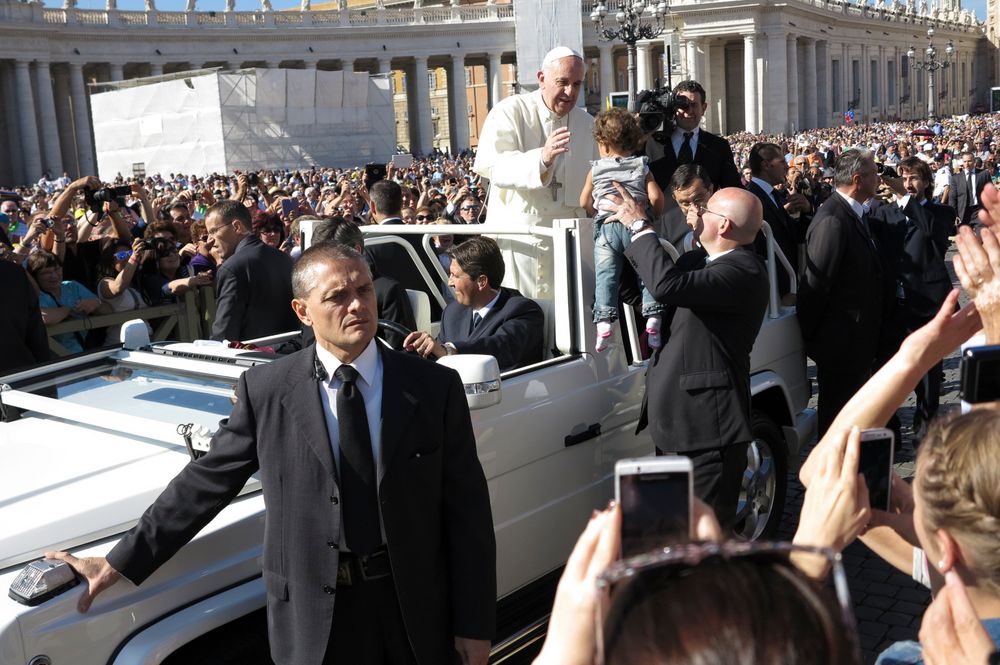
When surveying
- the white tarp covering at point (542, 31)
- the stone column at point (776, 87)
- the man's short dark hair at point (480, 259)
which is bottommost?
the man's short dark hair at point (480, 259)

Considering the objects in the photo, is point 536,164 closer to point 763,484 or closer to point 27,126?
point 763,484

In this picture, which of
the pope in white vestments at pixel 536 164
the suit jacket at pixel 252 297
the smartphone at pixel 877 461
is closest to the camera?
the smartphone at pixel 877 461

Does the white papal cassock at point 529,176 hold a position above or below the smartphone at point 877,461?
above

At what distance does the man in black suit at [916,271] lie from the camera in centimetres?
730

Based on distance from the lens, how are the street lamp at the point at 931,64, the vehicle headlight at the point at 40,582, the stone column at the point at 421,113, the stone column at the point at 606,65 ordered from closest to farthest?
the vehicle headlight at the point at 40,582 < the stone column at the point at 421,113 < the stone column at the point at 606,65 < the street lamp at the point at 931,64

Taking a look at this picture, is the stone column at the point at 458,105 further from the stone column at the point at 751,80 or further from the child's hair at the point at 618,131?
the child's hair at the point at 618,131

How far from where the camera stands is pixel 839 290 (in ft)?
21.3

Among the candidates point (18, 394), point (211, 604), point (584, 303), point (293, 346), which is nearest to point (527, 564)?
point (584, 303)

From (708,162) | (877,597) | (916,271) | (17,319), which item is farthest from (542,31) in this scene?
(877,597)

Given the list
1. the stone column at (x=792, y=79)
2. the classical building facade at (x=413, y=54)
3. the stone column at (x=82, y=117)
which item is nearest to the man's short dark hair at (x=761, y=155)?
the classical building facade at (x=413, y=54)

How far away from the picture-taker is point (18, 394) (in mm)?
4227

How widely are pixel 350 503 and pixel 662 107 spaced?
13.6ft

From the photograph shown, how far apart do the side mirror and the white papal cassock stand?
6.45 feet

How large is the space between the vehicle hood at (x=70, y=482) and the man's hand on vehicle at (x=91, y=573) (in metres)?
0.15
